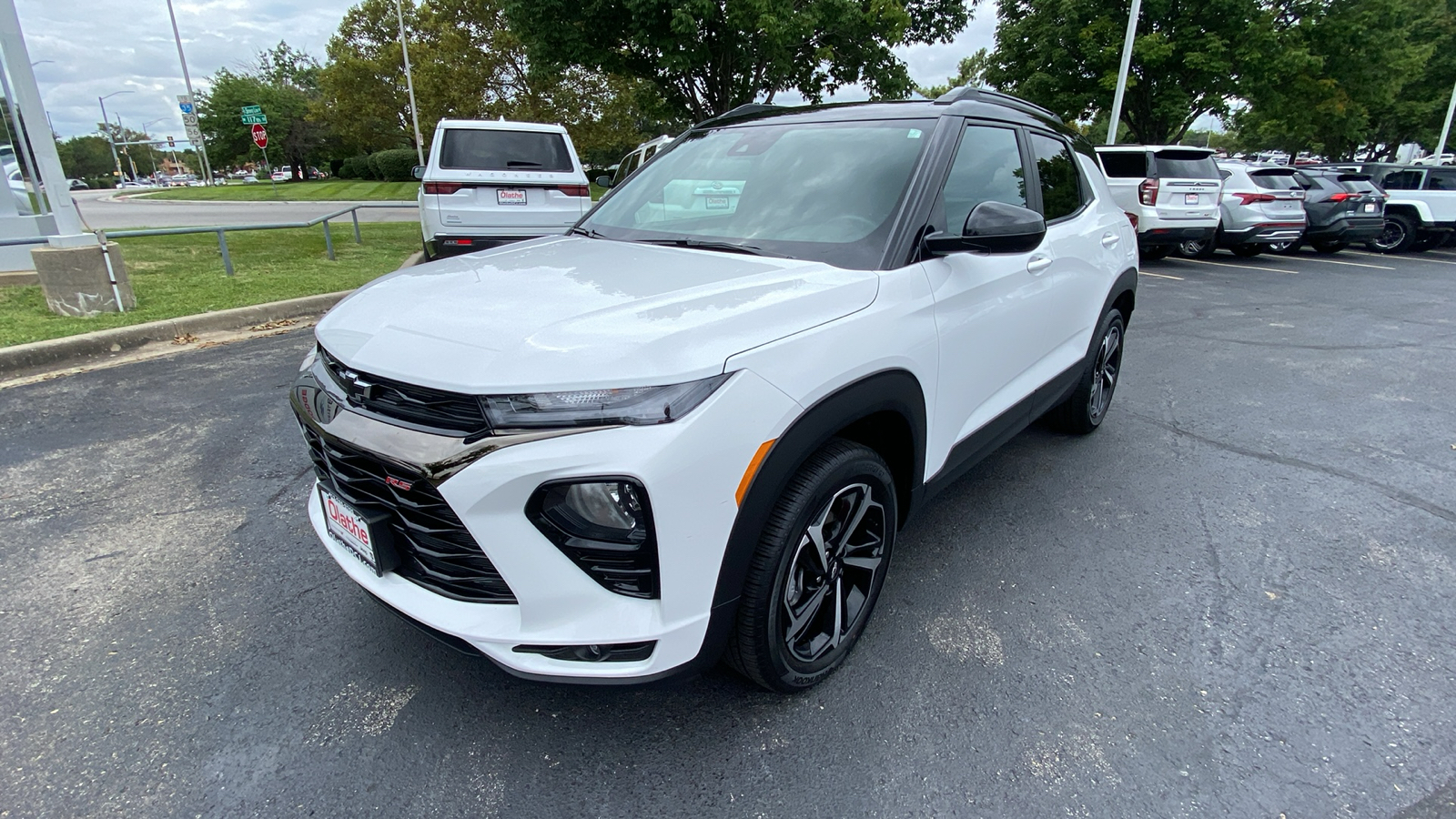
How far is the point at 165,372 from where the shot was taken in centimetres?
541

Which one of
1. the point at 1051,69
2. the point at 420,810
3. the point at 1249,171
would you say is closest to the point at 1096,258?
the point at 420,810

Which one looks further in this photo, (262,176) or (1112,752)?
(262,176)

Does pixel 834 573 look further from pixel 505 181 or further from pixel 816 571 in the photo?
pixel 505 181

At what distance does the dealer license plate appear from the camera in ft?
6.29

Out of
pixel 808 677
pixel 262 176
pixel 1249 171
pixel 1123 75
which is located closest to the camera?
pixel 808 677

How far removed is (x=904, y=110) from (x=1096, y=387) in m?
2.35

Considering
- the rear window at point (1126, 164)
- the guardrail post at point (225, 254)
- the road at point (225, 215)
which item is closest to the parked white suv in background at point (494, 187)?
the guardrail post at point (225, 254)

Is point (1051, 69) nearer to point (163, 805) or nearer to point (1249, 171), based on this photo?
point (1249, 171)

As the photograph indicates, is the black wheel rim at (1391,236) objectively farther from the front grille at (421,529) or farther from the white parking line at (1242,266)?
the front grille at (421,529)

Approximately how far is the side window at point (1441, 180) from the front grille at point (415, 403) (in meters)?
19.7

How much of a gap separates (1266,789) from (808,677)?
1.25 meters

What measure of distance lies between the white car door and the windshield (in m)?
0.22

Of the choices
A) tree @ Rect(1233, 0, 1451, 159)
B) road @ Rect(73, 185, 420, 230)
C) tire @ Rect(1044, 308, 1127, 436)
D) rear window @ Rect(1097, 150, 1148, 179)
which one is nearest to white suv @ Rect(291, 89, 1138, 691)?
tire @ Rect(1044, 308, 1127, 436)

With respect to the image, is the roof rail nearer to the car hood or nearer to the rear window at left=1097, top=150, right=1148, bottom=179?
the car hood
